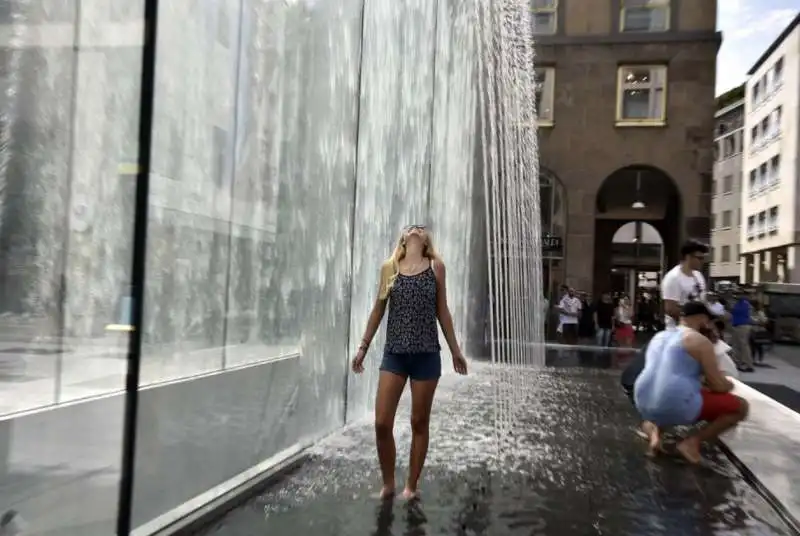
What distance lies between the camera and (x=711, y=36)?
75.0 ft

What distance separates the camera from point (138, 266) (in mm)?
3701

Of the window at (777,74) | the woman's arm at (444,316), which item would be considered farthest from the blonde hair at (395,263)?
the window at (777,74)

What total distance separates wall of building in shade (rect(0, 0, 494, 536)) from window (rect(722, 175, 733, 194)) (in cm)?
5628

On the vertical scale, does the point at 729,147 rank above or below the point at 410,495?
above

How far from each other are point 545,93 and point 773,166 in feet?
91.7

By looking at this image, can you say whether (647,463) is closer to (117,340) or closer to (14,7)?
(117,340)

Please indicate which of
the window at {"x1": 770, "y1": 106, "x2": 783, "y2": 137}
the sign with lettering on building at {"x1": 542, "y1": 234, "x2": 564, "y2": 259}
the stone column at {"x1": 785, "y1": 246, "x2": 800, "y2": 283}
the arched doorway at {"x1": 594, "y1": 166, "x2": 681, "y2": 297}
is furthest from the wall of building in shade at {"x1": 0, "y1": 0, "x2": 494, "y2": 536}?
A: the window at {"x1": 770, "y1": 106, "x2": 783, "y2": 137}

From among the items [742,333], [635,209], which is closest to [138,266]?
[742,333]

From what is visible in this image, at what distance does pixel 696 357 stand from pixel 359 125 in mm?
3557

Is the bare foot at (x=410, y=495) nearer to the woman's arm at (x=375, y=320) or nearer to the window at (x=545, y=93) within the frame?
the woman's arm at (x=375, y=320)

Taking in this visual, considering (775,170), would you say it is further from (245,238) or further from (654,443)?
(245,238)

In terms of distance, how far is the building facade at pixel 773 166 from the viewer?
40.7 meters

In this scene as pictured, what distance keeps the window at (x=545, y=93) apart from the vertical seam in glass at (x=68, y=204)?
59.3 feet


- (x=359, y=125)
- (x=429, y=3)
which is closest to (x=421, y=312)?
(x=359, y=125)
